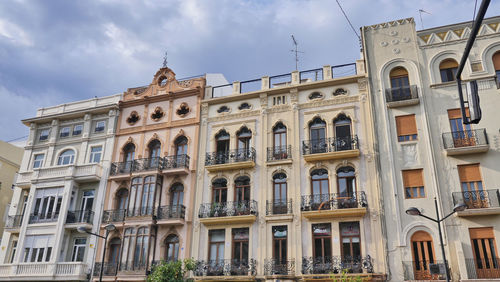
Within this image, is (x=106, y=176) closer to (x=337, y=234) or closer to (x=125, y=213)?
(x=125, y=213)

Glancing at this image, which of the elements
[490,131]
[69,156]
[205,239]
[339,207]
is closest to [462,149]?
[490,131]

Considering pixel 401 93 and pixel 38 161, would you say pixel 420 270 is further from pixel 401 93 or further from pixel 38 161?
pixel 38 161

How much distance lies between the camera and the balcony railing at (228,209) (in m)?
24.5

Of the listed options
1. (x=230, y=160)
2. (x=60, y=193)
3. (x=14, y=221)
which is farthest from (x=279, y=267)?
(x=14, y=221)

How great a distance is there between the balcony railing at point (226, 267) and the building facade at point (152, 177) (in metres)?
1.25

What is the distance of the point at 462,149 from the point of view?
69.5 ft

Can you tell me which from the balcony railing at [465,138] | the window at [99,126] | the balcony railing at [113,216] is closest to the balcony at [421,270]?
the balcony railing at [465,138]

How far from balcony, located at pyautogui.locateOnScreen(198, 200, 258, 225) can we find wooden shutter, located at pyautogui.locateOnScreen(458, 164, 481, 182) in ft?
36.2

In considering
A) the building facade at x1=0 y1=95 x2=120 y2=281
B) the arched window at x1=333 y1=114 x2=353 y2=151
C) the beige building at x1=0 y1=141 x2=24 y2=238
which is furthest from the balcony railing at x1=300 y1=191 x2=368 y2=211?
the beige building at x1=0 y1=141 x2=24 y2=238

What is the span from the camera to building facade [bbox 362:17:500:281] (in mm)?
20078

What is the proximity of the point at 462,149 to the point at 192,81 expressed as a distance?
17.8m

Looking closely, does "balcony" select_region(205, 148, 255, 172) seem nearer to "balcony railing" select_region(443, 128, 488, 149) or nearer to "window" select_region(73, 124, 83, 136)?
"balcony railing" select_region(443, 128, 488, 149)

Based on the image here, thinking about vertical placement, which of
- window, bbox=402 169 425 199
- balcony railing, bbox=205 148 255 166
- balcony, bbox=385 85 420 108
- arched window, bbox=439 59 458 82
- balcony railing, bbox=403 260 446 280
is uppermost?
arched window, bbox=439 59 458 82

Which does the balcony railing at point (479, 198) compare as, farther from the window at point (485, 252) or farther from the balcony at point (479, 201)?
the window at point (485, 252)
